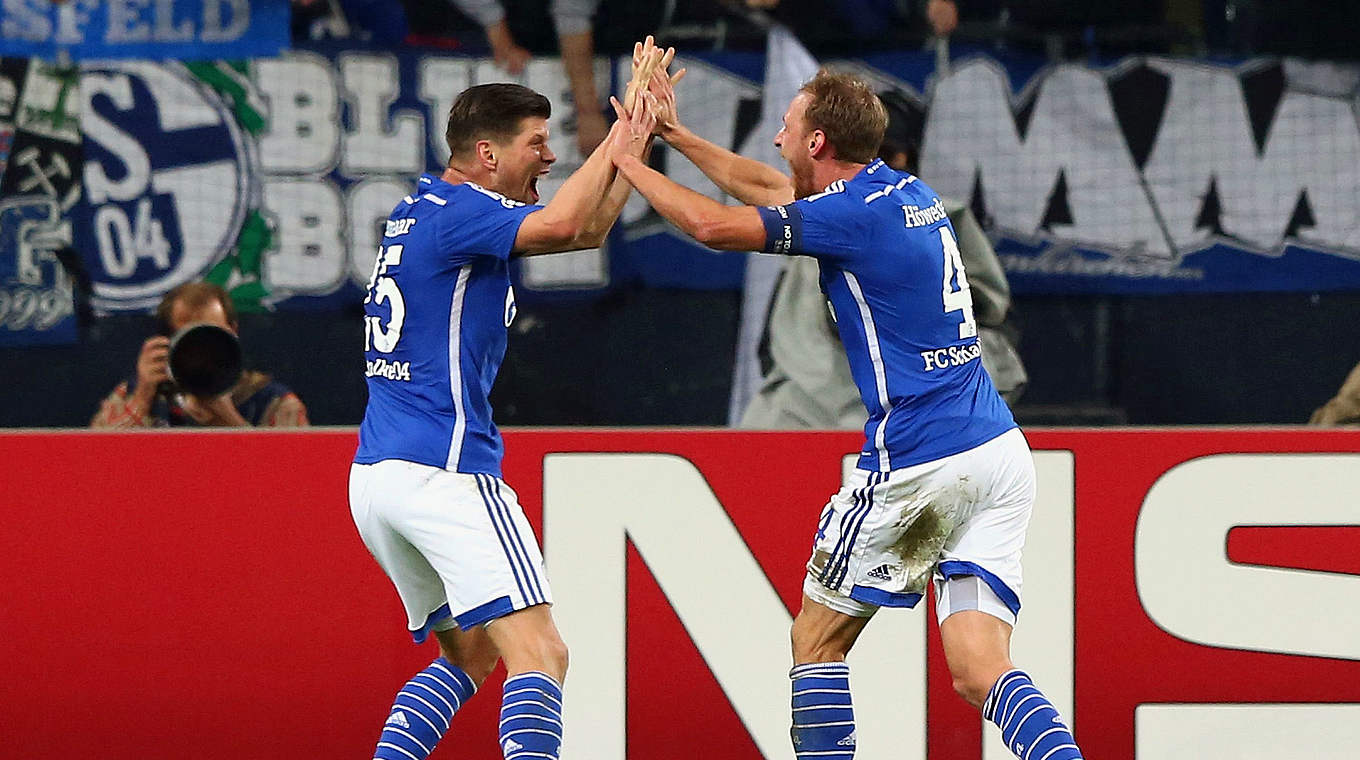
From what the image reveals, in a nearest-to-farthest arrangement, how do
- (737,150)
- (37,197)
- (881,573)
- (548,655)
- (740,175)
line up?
(548,655)
(881,573)
(740,175)
(37,197)
(737,150)

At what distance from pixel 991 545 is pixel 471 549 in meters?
1.23

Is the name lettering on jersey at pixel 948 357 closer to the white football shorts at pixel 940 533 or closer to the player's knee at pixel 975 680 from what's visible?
the white football shorts at pixel 940 533

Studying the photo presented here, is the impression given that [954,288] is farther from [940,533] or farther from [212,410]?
[212,410]

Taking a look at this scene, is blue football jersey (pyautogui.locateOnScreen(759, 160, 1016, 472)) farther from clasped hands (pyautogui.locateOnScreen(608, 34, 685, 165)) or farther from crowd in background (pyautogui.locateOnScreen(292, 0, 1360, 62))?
crowd in background (pyautogui.locateOnScreen(292, 0, 1360, 62))

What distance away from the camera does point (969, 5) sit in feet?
23.3

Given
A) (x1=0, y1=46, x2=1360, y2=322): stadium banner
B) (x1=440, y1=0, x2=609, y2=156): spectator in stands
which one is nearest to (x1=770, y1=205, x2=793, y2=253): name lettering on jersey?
(x1=0, y1=46, x2=1360, y2=322): stadium banner

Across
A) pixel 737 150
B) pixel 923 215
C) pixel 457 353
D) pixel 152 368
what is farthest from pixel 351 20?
pixel 923 215

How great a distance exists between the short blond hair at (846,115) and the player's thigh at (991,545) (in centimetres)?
78

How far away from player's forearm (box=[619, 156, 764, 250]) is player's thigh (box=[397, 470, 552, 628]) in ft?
2.58

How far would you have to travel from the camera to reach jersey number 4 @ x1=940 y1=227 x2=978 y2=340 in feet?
14.8

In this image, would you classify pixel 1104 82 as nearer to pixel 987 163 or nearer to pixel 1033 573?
pixel 987 163

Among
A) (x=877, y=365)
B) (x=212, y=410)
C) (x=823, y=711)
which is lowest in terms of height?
(x=823, y=711)

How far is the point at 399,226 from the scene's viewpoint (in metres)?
4.45

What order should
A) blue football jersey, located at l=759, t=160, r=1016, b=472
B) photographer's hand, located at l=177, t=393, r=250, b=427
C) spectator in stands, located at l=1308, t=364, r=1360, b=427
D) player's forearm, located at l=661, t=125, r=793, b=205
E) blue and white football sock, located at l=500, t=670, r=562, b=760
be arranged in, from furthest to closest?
spectator in stands, located at l=1308, t=364, r=1360, b=427, photographer's hand, located at l=177, t=393, r=250, b=427, player's forearm, located at l=661, t=125, r=793, b=205, blue football jersey, located at l=759, t=160, r=1016, b=472, blue and white football sock, located at l=500, t=670, r=562, b=760
